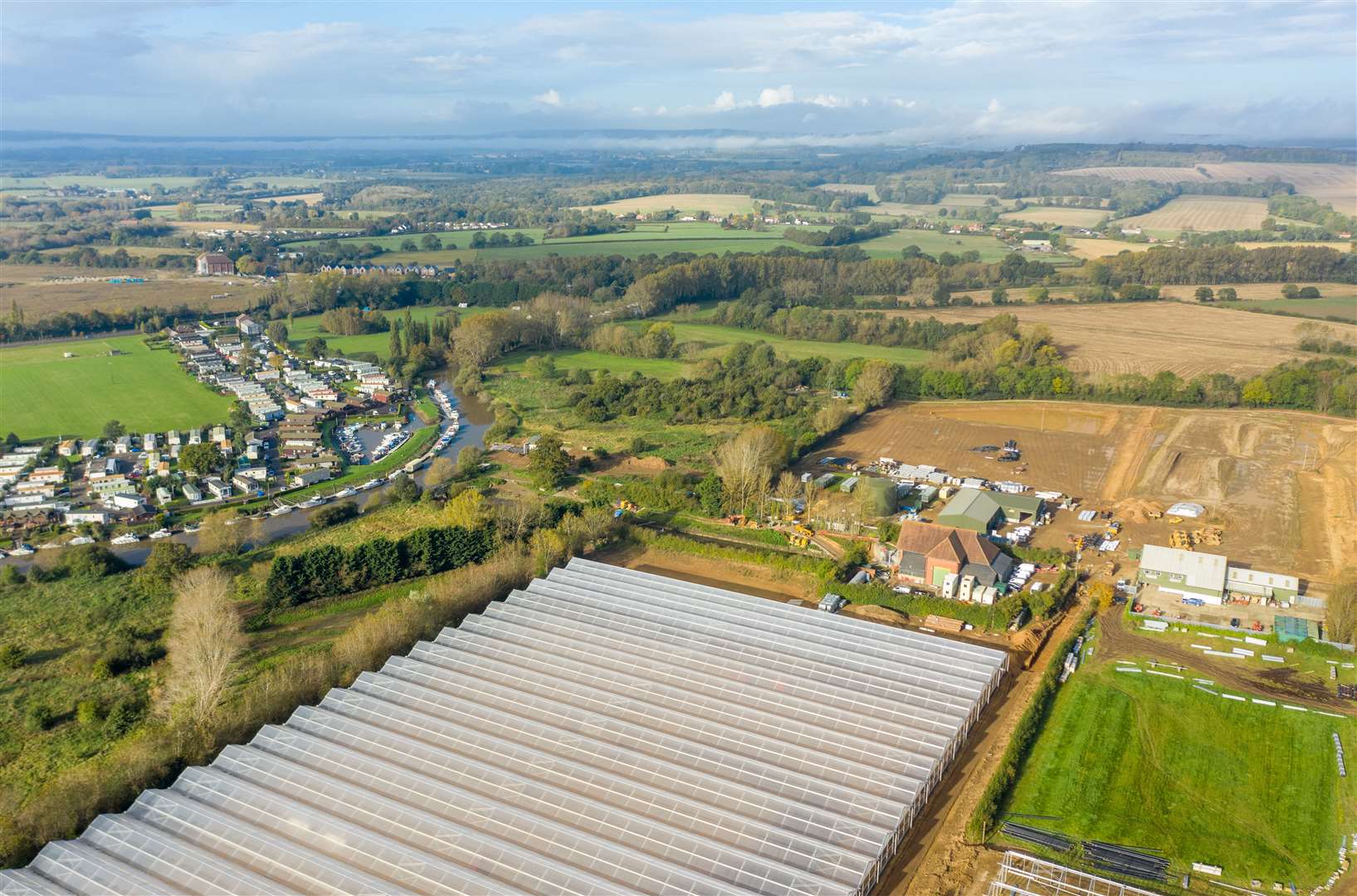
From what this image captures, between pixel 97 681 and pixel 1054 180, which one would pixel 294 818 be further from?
pixel 1054 180

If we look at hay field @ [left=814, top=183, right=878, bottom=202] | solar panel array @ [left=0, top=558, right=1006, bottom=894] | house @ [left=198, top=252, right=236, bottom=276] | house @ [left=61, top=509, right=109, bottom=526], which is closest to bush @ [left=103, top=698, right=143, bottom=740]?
solar panel array @ [left=0, top=558, right=1006, bottom=894]

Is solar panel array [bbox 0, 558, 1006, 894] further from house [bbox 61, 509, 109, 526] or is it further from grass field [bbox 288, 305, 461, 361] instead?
grass field [bbox 288, 305, 461, 361]

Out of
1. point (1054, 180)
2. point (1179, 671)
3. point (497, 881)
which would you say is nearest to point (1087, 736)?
point (1179, 671)

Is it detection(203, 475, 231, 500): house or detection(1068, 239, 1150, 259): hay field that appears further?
detection(1068, 239, 1150, 259): hay field

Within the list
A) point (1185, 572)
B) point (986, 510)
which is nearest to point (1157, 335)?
point (986, 510)

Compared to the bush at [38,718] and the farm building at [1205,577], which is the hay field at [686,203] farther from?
the bush at [38,718]

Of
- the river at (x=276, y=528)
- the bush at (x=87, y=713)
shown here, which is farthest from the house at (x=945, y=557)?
the bush at (x=87, y=713)
